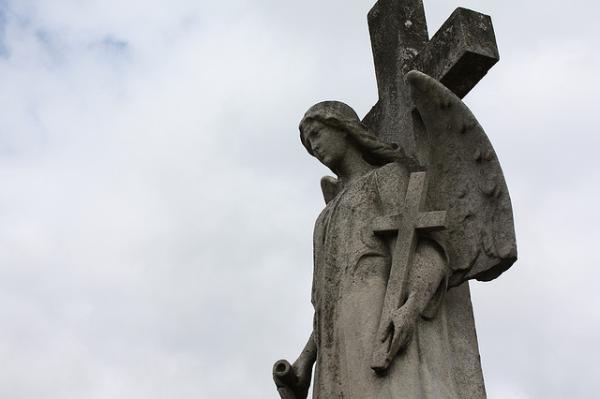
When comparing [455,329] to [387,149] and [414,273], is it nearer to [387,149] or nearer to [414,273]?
[414,273]

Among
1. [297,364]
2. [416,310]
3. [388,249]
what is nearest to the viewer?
[416,310]

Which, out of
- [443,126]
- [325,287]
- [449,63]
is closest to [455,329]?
[325,287]

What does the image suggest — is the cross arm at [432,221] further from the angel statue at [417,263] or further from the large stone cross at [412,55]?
the large stone cross at [412,55]

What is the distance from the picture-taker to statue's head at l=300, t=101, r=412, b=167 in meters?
6.96

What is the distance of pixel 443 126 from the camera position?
6402 millimetres

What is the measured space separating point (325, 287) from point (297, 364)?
73 centimetres

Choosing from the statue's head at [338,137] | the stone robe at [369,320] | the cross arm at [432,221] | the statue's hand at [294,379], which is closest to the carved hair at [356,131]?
the statue's head at [338,137]

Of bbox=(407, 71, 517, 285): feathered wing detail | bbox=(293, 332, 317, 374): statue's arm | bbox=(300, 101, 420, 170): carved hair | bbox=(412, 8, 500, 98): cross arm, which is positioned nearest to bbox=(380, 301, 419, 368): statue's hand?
bbox=(407, 71, 517, 285): feathered wing detail

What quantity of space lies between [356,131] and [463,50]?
2.97 ft

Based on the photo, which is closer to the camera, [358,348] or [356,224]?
[358,348]

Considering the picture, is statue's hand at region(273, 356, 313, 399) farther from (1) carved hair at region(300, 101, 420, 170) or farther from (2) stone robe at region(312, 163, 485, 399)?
(1) carved hair at region(300, 101, 420, 170)

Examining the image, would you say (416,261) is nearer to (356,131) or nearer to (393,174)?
(393,174)

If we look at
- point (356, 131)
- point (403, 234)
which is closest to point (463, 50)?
point (356, 131)

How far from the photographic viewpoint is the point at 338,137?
6.99 metres
